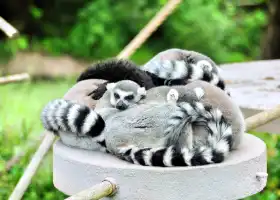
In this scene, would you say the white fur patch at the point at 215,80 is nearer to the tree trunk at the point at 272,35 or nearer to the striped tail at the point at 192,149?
the striped tail at the point at 192,149

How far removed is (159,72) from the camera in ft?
7.75

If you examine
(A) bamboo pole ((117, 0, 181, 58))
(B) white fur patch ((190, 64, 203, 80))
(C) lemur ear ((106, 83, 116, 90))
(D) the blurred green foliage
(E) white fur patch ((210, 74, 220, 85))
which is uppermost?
(C) lemur ear ((106, 83, 116, 90))

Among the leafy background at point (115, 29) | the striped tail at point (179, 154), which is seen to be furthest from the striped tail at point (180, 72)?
the leafy background at point (115, 29)

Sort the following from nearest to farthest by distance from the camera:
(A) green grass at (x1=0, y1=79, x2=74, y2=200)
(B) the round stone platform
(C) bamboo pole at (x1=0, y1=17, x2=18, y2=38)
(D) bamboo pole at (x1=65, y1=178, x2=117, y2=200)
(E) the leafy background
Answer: (D) bamboo pole at (x1=65, y1=178, x2=117, y2=200) → (B) the round stone platform → (C) bamboo pole at (x1=0, y1=17, x2=18, y2=38) → (A) green grass at (x1=0, y1=79, x2=74, y2=200) → (E) the leafy background

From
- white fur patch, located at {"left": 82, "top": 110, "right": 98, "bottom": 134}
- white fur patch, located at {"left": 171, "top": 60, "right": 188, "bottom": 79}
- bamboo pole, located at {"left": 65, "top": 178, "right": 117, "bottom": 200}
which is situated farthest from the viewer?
white fur patch, located at {"left": 171, "top": 60, "right": 188, "bottom": 79}

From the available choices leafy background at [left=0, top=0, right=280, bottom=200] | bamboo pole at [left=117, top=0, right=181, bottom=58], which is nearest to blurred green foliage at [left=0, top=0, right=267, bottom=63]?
leafy background at [left=0, top=0, right=280, bottom=200]

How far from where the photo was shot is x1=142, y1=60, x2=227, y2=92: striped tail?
2.31 m

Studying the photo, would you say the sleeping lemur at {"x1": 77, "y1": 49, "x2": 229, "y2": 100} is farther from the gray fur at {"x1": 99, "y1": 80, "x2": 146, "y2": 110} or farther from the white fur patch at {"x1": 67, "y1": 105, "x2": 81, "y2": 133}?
the white fur patch at {"x1": 67, "y1": 105, "x2": 81, "y2": 133}

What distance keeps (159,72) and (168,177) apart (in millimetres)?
560

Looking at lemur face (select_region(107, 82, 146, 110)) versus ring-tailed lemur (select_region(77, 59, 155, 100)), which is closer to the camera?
lemur face (select_region(107, 82, 146, 110))

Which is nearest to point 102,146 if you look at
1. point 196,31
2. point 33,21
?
point 196,31

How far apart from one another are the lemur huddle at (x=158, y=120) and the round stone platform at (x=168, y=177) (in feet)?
0.14

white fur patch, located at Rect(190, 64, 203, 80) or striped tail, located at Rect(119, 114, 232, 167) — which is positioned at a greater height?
white fur patch, located at Rect(190, 64, 203, 80)

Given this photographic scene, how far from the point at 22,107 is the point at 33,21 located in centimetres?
421
